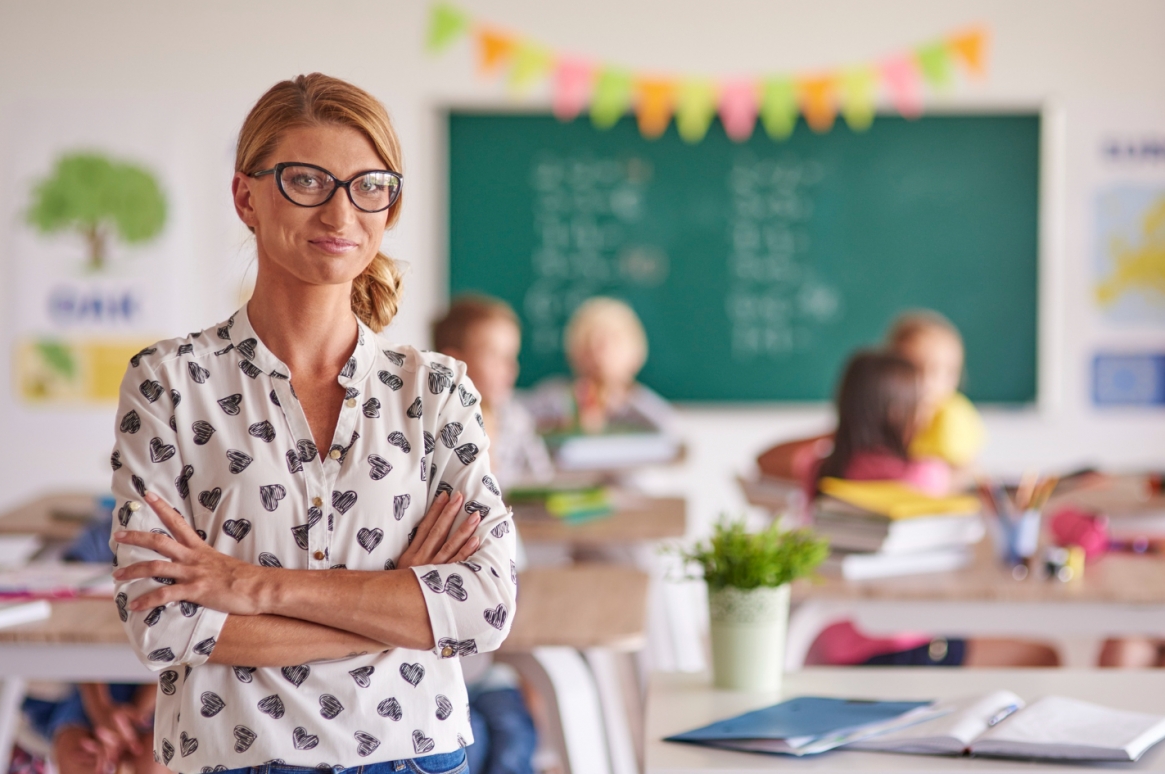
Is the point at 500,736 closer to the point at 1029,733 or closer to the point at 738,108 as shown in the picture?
the point at 1029,733

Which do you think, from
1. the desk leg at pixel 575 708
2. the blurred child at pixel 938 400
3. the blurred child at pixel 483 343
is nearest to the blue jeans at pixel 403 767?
the desk leg at pixel 575 708

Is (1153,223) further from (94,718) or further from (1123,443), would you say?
(94,718)

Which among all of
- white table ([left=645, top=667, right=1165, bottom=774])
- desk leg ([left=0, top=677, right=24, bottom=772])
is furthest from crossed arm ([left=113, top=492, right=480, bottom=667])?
desk leg ([left=0, top=677, right=24, bottom=772])

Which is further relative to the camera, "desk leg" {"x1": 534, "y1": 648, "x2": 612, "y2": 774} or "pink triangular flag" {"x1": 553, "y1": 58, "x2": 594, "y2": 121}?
"pink triangular flag" {"x1": 553, "y1": 58, "x2": 594, "y2": 121}

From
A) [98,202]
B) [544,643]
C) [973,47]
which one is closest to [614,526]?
[544,643]

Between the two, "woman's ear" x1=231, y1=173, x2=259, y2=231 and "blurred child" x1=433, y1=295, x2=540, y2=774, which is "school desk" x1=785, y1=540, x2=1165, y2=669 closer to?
"blurred child" x1=433, y1=295, x2=540, y2=774

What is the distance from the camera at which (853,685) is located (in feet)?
5.55

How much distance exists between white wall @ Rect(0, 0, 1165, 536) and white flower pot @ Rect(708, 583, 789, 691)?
3322mm

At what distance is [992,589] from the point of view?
2275 mm

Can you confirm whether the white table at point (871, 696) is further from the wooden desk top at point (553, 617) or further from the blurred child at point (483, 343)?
the blurred child at point (483, 343)

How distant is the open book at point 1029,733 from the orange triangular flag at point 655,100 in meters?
3.77

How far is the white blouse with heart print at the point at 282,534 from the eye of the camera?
3.67 feet

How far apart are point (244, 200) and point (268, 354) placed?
0.52 feet

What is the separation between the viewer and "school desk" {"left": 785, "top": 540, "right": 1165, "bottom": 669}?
7.41 ft
